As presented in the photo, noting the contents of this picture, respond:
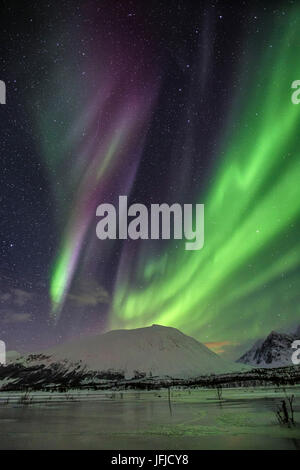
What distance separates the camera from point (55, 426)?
80.3 feet

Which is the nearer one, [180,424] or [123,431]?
[123,431]

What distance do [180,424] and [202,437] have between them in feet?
19.1
